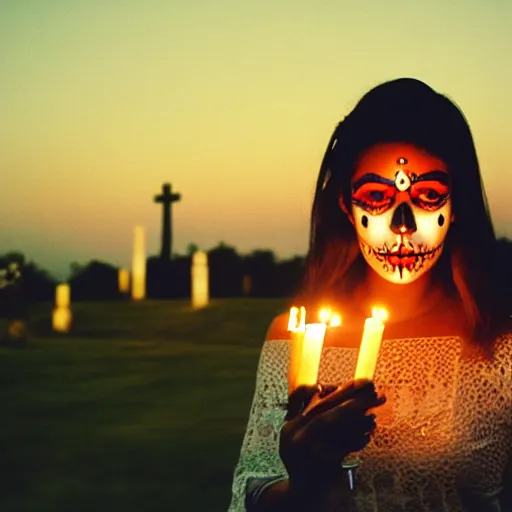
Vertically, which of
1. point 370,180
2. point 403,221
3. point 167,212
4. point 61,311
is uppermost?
point 167,212

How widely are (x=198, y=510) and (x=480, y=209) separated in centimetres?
460

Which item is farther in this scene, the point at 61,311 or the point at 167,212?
the point at 167,212

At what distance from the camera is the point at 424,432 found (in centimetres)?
253

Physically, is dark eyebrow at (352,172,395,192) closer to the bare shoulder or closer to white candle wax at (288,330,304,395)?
the bare shoulder

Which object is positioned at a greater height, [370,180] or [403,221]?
[370,180]

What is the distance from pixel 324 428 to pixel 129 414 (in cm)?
847

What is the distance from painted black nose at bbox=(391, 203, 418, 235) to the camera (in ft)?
8.70

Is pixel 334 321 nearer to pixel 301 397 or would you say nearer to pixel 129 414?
pixel 301 397

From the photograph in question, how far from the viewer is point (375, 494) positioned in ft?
8.05

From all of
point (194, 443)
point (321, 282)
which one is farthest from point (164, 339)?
point (321, 282)

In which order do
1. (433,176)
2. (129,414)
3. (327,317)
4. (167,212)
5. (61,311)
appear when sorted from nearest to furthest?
(327,317), (433,176), (129,414), (61,311), (167,212)

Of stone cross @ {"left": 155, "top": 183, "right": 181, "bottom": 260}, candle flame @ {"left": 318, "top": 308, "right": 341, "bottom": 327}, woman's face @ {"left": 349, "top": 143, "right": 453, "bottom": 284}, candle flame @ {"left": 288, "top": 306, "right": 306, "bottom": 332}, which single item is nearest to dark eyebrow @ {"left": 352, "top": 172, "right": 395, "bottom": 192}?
woman's face @ {"left": 349, "top": 143, "right": 453, "bottom": 284}

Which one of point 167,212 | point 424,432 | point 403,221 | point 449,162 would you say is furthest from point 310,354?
point 167,212

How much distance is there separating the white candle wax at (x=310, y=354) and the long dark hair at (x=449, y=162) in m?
0.83
